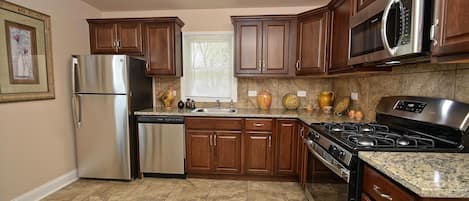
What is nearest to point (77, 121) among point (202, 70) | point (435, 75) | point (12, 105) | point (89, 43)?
point (12, 105)

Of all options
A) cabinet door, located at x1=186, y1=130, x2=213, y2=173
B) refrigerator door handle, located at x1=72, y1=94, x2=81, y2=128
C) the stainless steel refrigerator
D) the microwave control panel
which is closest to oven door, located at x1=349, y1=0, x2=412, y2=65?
the microwave control panel

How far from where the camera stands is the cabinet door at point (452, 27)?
102cm

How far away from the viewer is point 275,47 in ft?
10.3

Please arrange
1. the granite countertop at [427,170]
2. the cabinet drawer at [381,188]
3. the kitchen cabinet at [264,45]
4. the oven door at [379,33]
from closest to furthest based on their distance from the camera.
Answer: the granite countertop at [427,170]
the cabinet drawer at [381,188]
the oven door at [379,33]
the kitchen cabinet at [264,45]

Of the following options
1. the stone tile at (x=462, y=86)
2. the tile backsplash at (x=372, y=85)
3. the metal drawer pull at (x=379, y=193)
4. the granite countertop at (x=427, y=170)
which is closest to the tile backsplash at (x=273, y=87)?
the tile backsplash at (x=372, y=85)

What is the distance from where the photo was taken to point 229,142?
9.77ft

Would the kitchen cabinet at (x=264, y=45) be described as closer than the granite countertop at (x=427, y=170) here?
No

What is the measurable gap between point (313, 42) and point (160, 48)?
6.48ft

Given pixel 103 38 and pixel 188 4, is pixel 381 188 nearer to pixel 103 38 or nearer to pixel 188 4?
pixel 188 4

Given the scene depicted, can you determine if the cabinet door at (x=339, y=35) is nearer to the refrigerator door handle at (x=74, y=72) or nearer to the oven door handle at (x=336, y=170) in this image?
the oven door handle at (x=336, y=170)

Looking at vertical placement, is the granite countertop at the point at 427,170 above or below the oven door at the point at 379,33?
below

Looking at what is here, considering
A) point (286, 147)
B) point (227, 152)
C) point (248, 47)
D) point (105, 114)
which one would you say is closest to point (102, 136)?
point (105, 114)

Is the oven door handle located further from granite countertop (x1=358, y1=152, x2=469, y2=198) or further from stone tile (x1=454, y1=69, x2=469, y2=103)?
stone tile (x1=454, y1=69, x2=469, y2=103)

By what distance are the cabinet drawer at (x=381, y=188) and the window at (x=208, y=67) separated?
243 cm
